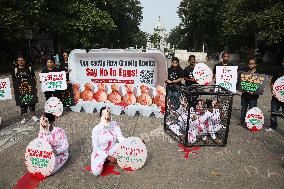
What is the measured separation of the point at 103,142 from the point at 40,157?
120cm

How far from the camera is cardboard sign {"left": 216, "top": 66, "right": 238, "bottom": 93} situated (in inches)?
348

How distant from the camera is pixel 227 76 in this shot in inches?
350

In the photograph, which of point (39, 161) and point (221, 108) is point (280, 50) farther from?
point (39, 161)

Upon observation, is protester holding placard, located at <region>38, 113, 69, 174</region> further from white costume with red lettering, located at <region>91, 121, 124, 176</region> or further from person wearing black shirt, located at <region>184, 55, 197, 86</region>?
person wearing black shirt, located at <region>184, 55, 197, 86</region>

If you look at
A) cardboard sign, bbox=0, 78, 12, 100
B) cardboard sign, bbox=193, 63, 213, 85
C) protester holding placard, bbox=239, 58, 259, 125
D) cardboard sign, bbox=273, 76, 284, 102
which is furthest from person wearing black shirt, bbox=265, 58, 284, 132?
cardboard sign, bbox=0, 78, 12, 100

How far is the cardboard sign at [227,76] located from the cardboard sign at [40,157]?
5605mm

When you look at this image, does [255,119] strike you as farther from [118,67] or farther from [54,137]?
[54,137]

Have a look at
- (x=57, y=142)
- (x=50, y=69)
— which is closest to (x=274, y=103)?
(x=57, y=142)

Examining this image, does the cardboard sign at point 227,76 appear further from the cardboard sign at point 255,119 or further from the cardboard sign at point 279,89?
the cardboard sign at point 279,89

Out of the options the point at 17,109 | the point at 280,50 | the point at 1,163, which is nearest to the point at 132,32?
the point at 280,50

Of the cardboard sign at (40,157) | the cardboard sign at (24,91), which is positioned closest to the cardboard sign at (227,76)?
the cardboard sign at (40,157)

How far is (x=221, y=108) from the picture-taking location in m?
7.13

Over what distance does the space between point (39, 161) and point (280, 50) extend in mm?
28627

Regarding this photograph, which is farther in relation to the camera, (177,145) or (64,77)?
(64,77)
